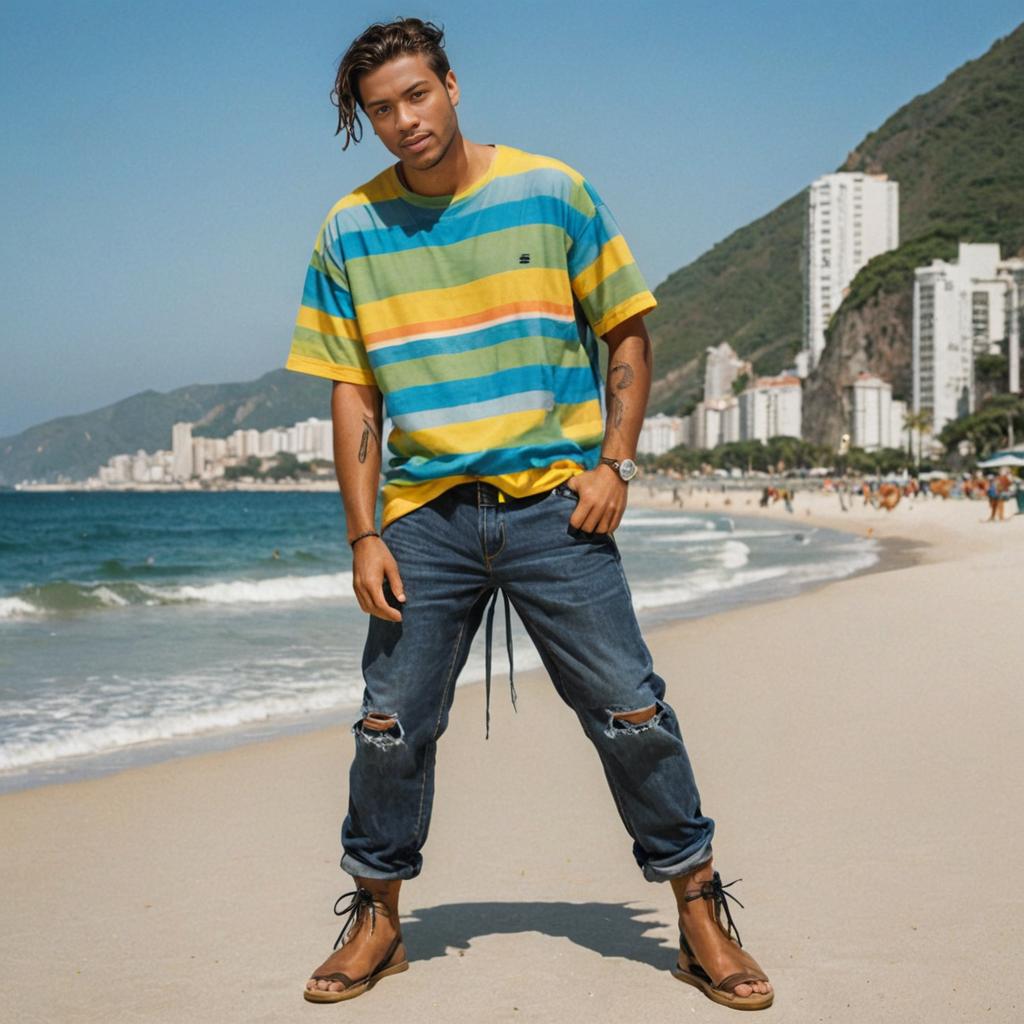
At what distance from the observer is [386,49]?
8.17 ft

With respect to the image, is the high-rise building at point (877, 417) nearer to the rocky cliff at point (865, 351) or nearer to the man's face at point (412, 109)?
the rocky cliff at point (865, 351)

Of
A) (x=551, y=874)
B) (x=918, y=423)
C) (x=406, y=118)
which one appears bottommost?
(x=551, y=874)

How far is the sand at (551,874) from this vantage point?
255 cm

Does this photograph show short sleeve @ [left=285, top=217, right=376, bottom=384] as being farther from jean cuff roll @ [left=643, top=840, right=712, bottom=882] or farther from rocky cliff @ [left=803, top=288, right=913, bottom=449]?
rocky cliff @ [left=803, top=288, right=913, bottom=449]

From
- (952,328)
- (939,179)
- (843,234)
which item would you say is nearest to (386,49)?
(952,328)

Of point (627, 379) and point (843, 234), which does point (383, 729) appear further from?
point (843, 234)

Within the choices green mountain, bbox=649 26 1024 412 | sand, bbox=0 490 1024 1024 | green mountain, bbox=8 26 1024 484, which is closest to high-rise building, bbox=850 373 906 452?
green mountain, bbox=8 26 1024 484

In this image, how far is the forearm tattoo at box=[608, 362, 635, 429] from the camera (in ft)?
8.52

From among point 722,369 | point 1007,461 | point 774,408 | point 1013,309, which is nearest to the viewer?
point 1007,461

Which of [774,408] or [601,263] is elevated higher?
[774,408]

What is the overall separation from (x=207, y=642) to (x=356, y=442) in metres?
8.86

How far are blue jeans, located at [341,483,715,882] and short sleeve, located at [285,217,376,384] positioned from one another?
0.35 m

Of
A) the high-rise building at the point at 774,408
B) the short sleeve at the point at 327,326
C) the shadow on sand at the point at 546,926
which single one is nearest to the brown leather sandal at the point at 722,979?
the shadow on sand at the point at 546,926

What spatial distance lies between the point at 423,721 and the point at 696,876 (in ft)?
2.12
